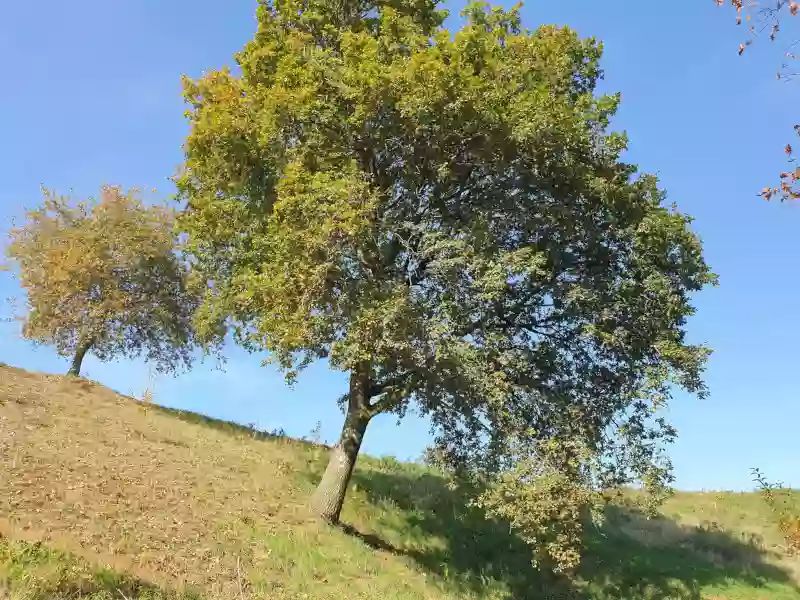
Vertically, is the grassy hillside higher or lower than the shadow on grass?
higher

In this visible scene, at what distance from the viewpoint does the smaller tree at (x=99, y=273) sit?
3212 centimetres

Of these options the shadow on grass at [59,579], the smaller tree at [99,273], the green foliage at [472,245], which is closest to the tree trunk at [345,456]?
the green foliage at [472,245]

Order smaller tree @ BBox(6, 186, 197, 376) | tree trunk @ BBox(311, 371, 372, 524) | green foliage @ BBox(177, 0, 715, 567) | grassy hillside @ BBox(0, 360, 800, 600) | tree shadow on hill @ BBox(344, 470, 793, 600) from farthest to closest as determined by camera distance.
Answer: smaller tree @ BBox(6, 186, 197, 376)
tree shadow on hill @ BBox(344, 470, 793, 600)
tree trunk @ BBox(311, 371, 372, 524)
green foliage @ BBox(177, 0, 715, 567)
grassy hillside @ BBox(0, 360, 800, 600)

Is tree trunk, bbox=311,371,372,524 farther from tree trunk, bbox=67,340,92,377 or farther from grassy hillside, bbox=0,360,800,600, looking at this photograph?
tree trunk, bbox=67,340,92,377

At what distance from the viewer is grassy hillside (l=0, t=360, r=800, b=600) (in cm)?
1284

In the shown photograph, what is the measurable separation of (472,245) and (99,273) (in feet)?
74.0

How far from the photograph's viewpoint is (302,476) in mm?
22938

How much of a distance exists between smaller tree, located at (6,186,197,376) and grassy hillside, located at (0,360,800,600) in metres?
6.49

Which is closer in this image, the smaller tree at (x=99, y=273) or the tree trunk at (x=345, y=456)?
the tree trunk at (x=345, y=456)

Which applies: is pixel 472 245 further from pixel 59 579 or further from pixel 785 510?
pixel 785 510

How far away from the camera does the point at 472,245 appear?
1773 cm

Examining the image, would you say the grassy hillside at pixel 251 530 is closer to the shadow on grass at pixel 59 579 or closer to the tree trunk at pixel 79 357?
the shadow on grass at pixel 59 579

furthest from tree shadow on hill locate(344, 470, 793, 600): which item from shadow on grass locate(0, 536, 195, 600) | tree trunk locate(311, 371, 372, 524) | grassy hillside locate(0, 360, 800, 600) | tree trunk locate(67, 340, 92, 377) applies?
tree trunk locate(67, 340, 92, 377)

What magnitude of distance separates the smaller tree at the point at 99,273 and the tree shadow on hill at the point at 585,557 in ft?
51.7
